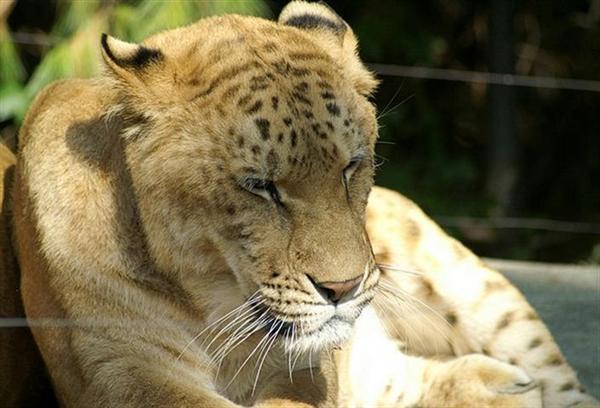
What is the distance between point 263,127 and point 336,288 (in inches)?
11.1

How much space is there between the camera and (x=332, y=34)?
8.38ft

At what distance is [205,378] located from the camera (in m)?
2.38

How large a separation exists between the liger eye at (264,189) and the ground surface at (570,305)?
1.06 meters

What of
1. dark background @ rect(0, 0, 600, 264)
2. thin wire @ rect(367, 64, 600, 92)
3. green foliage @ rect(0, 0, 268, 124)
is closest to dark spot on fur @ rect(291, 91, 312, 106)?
green foliage @ rect(0, 0, 268, 124)

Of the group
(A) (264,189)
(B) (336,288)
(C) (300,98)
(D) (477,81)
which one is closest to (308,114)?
(C) (300,98)

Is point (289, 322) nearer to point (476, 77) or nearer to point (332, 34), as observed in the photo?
point (332, 34)

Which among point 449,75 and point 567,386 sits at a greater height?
point 567,386

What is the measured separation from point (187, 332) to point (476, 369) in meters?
0.73

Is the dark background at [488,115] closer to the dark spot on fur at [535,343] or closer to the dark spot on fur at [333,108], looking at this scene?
the dark spot on fur at [535,343]

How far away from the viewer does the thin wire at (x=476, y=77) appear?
498cm

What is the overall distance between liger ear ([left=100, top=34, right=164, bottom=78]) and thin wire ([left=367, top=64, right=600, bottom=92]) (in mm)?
2460

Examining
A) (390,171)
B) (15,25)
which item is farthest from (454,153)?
(15,25)

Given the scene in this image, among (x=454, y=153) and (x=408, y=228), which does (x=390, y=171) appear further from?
(x=408, y=228)

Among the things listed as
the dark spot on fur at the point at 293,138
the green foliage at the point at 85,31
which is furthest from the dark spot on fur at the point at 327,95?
the green foliage at the point at 85,31
